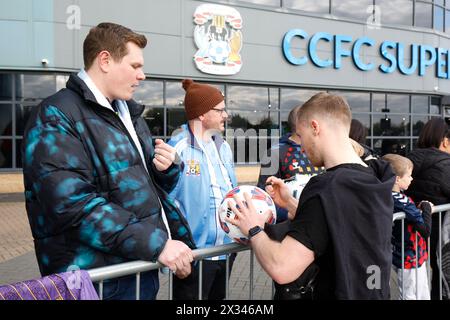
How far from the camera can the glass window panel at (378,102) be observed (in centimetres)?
1516

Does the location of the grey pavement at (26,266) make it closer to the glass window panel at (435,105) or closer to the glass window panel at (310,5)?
the glass window panel at (310,5)

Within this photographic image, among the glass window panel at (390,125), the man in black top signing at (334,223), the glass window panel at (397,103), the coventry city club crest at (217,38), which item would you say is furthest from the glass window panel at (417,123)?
the man in black top signing at (334,223)

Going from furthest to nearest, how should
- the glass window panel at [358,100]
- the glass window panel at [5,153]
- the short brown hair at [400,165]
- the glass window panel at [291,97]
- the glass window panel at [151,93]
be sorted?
the glass window panel at [358,100] < the glass window panel at [291,97] < the glass window panel at [151,93] < the glass window panel at [5,153] < the short brown hair at [400,165]

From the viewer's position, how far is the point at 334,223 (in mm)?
1565

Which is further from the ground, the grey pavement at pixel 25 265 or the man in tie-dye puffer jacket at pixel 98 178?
the man in tie-dye puffer jacket at pixel 98 178

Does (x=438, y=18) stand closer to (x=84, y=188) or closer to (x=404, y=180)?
(x=404, y=180)

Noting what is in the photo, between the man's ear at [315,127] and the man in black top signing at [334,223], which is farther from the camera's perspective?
the man's ear at [315,127]

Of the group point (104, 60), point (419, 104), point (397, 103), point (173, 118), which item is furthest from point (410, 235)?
point (419, 104)

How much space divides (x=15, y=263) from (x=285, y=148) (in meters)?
4.38

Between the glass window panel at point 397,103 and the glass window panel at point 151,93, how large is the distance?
875cm

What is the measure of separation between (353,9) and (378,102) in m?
3.51

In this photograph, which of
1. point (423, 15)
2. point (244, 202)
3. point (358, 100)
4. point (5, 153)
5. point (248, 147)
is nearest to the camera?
point (244, 202)

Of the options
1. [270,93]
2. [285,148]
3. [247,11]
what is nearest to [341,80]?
[270,93]
